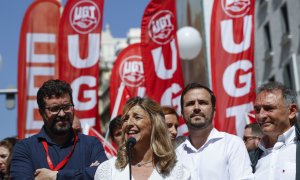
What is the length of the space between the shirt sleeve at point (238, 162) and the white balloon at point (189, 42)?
7.38 meters

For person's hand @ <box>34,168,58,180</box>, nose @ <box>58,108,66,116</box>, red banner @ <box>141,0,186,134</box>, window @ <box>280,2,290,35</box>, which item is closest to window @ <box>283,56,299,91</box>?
window @ <box>280,2,290,35</box>

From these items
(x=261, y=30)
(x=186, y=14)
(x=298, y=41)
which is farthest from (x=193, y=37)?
(x=261, y=30)

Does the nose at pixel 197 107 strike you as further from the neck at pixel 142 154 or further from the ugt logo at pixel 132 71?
the ugt logo at pixel 132 71

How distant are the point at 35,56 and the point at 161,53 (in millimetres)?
2354

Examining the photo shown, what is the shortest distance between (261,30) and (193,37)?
1787cm

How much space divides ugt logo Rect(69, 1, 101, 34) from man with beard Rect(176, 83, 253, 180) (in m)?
6.58

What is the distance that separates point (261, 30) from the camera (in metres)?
30.5

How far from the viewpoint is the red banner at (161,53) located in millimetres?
12023

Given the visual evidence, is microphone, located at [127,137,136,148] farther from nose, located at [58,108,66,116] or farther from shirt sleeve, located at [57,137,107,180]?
nose, located at [58,108,66,116]

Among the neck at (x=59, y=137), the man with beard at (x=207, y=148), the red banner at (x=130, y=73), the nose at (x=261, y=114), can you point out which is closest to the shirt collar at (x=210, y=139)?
the man with beard at (x=207, y=148)

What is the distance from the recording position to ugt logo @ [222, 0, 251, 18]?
425 inches

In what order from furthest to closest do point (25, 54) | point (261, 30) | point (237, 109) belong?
point (261, 30), point (25, 54), point (237, 109)

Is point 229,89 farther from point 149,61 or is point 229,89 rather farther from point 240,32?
point 149,61

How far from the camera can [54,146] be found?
5812 millimetres
